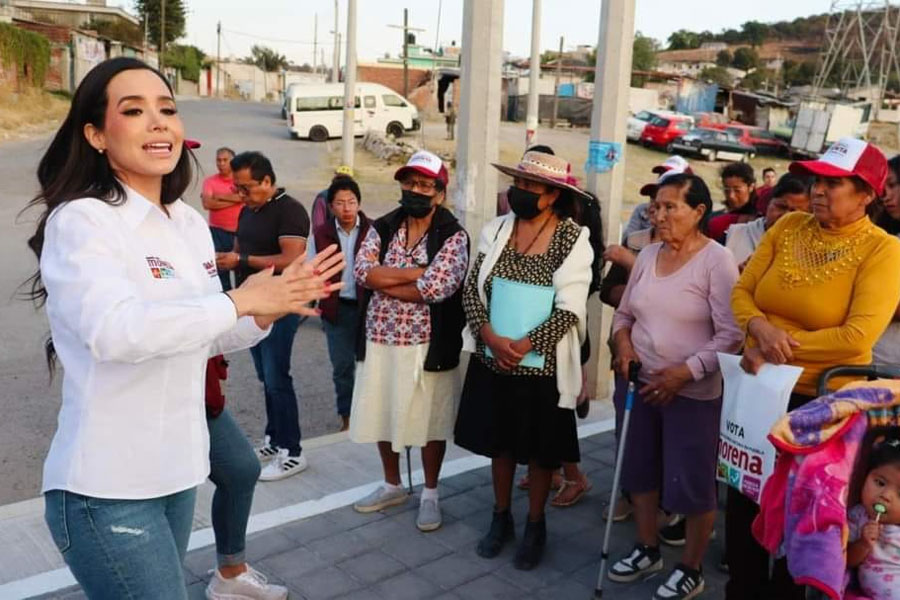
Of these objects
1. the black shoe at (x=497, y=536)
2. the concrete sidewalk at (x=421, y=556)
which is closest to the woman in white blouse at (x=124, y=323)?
the concrete sidewalk at (x=421, y=556)

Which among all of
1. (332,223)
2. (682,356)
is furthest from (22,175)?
(682,356)

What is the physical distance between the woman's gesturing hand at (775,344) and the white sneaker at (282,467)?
286 centimetres

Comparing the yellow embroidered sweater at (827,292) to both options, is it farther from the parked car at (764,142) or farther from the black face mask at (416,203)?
the parked car at (764,142)

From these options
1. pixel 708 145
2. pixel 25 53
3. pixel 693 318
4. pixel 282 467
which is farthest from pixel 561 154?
pixel 693 318

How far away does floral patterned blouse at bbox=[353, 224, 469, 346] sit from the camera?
4207 mm

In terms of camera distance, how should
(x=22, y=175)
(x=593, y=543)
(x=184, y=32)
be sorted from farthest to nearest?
1. (x=184, y=32)
2. (x=22, y=175)
3. (x=593, y=543)

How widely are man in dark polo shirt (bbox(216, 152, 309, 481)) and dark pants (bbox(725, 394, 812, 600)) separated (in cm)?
259

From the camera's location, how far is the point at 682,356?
369 cm

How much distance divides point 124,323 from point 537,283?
235cm

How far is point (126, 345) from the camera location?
74.0 inches

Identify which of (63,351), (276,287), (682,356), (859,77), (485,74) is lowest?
(682,356)

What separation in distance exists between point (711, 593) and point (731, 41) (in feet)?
439

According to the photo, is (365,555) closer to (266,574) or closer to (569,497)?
(266,574)

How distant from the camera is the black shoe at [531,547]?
13.0 ft
